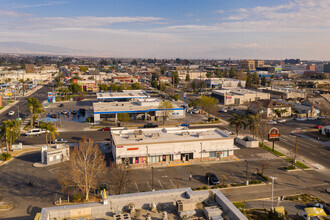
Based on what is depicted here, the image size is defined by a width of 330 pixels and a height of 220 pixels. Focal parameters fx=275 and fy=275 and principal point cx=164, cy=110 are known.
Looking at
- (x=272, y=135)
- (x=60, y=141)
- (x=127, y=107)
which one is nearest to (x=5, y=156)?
(x=60, y=141)

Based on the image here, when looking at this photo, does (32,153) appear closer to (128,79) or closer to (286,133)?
(286,133)

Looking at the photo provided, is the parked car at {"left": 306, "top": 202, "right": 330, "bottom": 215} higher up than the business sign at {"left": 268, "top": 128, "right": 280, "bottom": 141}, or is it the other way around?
the business sign at {"left": 268, "top": 128, "right": 280, "bottom": 141}

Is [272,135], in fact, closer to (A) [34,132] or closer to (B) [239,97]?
(A) [34,132]

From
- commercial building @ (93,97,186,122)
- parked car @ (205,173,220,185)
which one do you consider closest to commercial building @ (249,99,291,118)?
commercial building @ (93,97,186,122)

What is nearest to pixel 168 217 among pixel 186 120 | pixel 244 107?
pixel 186 120

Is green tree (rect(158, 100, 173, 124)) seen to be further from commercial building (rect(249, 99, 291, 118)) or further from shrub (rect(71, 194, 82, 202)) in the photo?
shrub (rect(71, 194, 82, 202))

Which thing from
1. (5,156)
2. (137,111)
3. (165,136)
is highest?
(137,111)

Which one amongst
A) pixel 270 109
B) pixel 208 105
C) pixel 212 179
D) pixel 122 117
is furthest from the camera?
pixel 270 109
